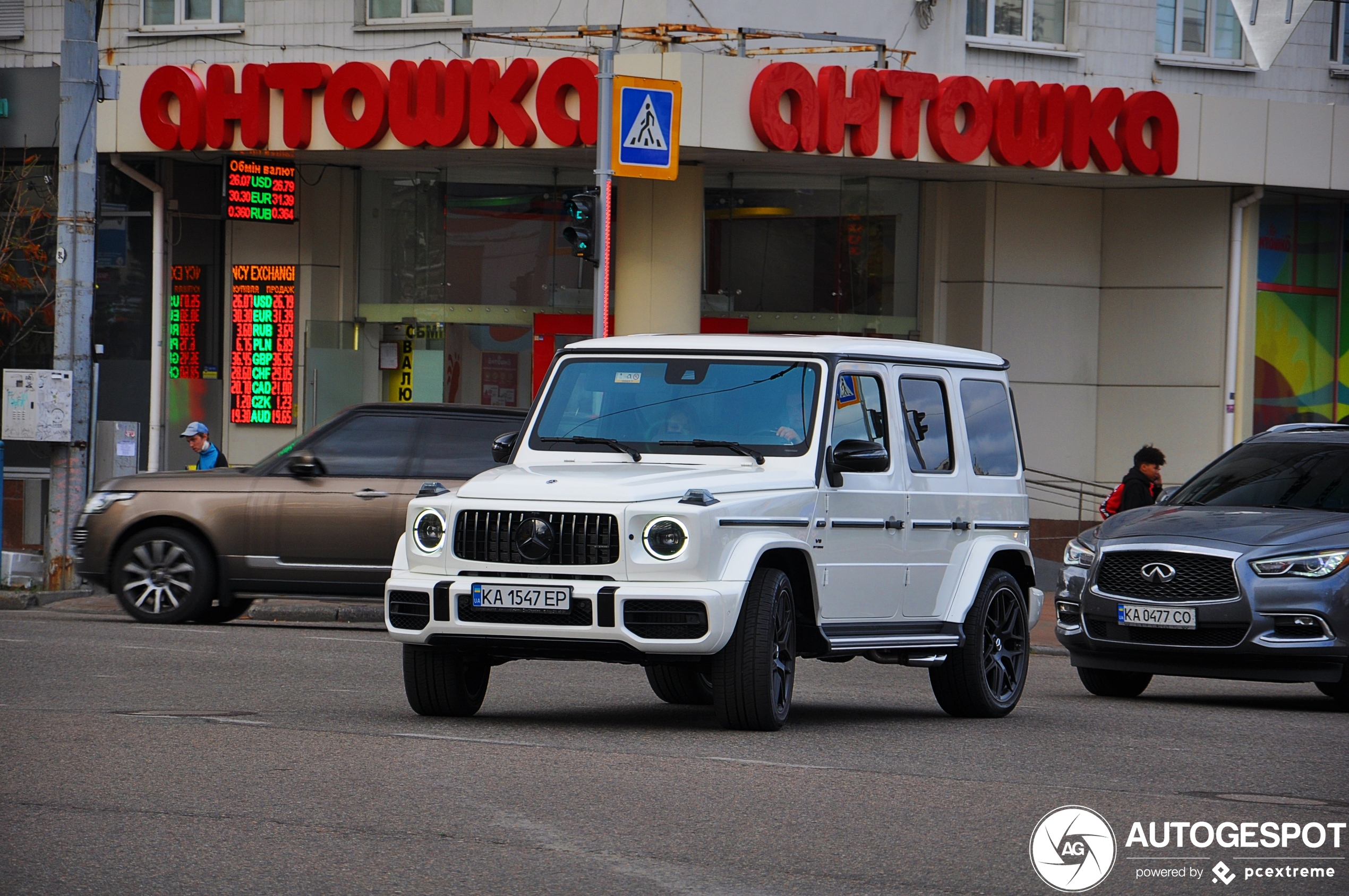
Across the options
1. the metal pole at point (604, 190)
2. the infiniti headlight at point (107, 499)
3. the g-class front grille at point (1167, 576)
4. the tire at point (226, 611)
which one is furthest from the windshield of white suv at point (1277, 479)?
the infiniti headlight at point (107, 499)

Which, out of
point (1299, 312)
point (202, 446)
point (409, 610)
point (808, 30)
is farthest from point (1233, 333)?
point (409, 610)

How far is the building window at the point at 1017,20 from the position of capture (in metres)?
24.3

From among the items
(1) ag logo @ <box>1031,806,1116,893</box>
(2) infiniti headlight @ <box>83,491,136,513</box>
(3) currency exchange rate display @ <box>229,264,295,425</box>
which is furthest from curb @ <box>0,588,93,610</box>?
Answer: (1) ag logo @ <box>1031,806,1116,893</box>

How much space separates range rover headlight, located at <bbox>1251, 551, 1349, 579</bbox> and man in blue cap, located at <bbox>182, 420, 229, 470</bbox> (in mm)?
11654

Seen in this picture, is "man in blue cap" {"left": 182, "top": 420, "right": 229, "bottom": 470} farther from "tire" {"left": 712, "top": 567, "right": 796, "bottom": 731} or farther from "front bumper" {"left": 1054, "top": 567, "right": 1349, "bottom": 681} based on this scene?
"tire" {"left": 712, "top": 567, "right": 796, "bottom": 731}

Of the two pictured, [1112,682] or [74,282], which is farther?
[74,282]

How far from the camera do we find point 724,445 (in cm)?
933

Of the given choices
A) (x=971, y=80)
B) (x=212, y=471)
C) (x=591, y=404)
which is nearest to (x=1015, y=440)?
(x=591, y=404)

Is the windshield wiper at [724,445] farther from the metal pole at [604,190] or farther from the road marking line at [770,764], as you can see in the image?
the metal pole at [604,190]

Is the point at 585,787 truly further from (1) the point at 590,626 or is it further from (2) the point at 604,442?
(2) the point at 604,442

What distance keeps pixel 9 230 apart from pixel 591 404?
17519mm

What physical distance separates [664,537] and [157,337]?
17789 mm

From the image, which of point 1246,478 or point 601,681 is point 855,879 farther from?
point 1246,478

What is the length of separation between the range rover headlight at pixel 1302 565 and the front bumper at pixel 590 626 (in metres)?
4.23
